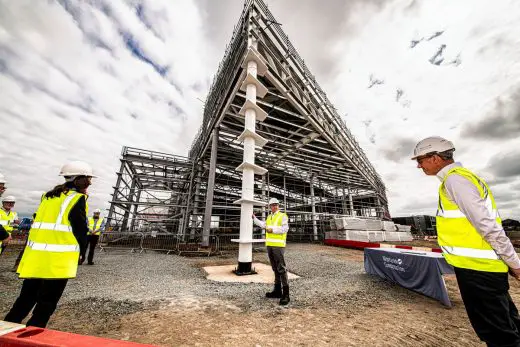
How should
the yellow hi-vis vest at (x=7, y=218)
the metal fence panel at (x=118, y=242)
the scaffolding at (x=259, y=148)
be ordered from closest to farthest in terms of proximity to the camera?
the yellow hi-vis vest at (x=7, y=218) < the scaffolding at (x=259, y=148) < the metal fence panel at (x=118, y=242)

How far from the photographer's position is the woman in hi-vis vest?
187 cm

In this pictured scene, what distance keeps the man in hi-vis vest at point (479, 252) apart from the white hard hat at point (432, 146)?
181 mm

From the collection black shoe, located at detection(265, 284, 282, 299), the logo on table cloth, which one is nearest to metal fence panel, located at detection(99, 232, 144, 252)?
black shoe, located at detection(265, 284, 282, 299)

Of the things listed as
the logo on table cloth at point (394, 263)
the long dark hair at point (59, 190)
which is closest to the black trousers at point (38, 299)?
the long dark hair at point (59, 190)

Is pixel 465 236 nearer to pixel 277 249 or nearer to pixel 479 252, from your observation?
pixel 479 252

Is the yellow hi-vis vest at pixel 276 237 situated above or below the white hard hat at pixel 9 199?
below

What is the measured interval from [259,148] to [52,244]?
1269 cm

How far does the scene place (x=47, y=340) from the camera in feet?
3.43

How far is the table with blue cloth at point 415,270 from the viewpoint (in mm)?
3975

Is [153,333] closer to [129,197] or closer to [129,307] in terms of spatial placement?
[129,307]

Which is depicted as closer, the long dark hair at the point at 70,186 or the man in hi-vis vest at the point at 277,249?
the long dark hair at the point at 70,186

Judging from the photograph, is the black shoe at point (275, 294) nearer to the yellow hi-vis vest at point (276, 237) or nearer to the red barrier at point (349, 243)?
the yellow hi-vis vest at point (276, 237)

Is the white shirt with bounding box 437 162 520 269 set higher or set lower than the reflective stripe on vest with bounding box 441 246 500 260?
higher

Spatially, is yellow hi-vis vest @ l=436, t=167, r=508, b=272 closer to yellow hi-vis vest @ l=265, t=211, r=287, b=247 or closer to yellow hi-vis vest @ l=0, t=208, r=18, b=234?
yellow hi-vis vest @ l=265, t=211, r=287, b=247
